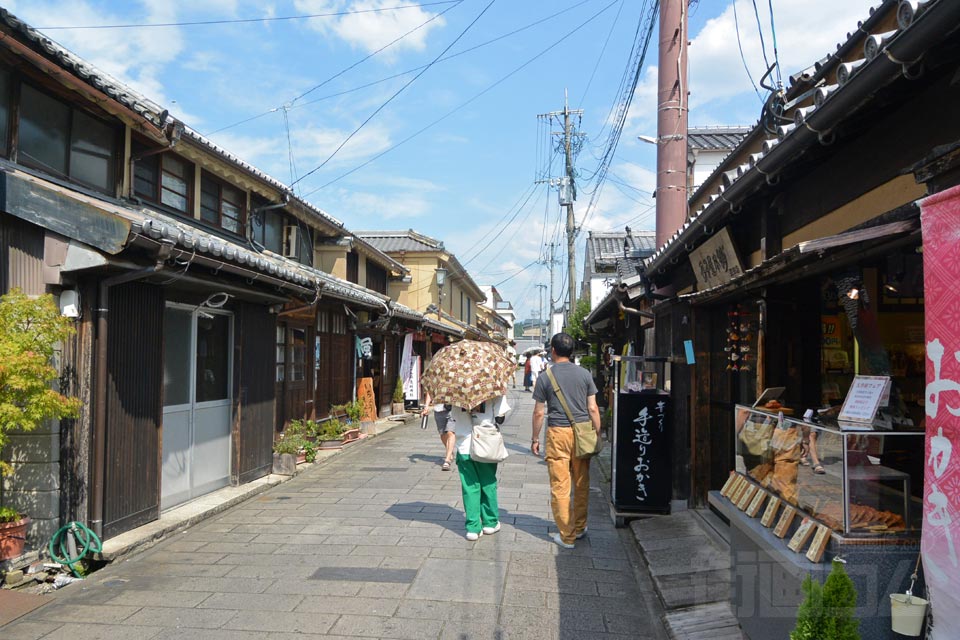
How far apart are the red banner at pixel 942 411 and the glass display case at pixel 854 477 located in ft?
2.58

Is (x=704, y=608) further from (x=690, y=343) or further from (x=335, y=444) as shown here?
(x=335, y=444)

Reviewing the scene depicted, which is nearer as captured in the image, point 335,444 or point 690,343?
point 690,343

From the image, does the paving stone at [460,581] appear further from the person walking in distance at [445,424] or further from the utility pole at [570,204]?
the utility pole at [570,204]

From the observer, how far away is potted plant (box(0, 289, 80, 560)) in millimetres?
5145

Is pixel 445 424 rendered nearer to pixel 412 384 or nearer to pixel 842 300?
pixel 842 300

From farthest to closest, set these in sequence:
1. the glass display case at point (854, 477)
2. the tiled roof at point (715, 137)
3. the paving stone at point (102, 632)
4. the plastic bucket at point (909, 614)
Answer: the tiled roof at point (715, 137) → the paving stone at point (102, 632) → the glass display case at point (854, 477) → the plastic bucket at point (909, 614)

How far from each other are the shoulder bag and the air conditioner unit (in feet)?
33.4

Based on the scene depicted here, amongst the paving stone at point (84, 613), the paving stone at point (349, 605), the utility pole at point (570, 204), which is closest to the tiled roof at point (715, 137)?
the utility pole at point (570, 204)

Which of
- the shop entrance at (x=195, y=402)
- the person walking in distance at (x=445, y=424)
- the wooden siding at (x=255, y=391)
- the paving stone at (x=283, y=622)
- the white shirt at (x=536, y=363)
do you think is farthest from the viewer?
the white shirt at (x=536, y=363)

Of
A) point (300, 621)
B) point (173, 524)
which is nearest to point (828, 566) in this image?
point (300, 621)

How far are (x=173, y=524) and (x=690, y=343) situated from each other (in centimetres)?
640

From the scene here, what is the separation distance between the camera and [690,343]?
7.95 metres

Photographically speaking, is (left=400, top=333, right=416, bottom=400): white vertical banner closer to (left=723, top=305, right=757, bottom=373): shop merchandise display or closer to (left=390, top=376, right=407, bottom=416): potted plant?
(left=390, top=376, right=407, bottom=416): potted plant

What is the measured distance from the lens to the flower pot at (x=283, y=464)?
1101cm
